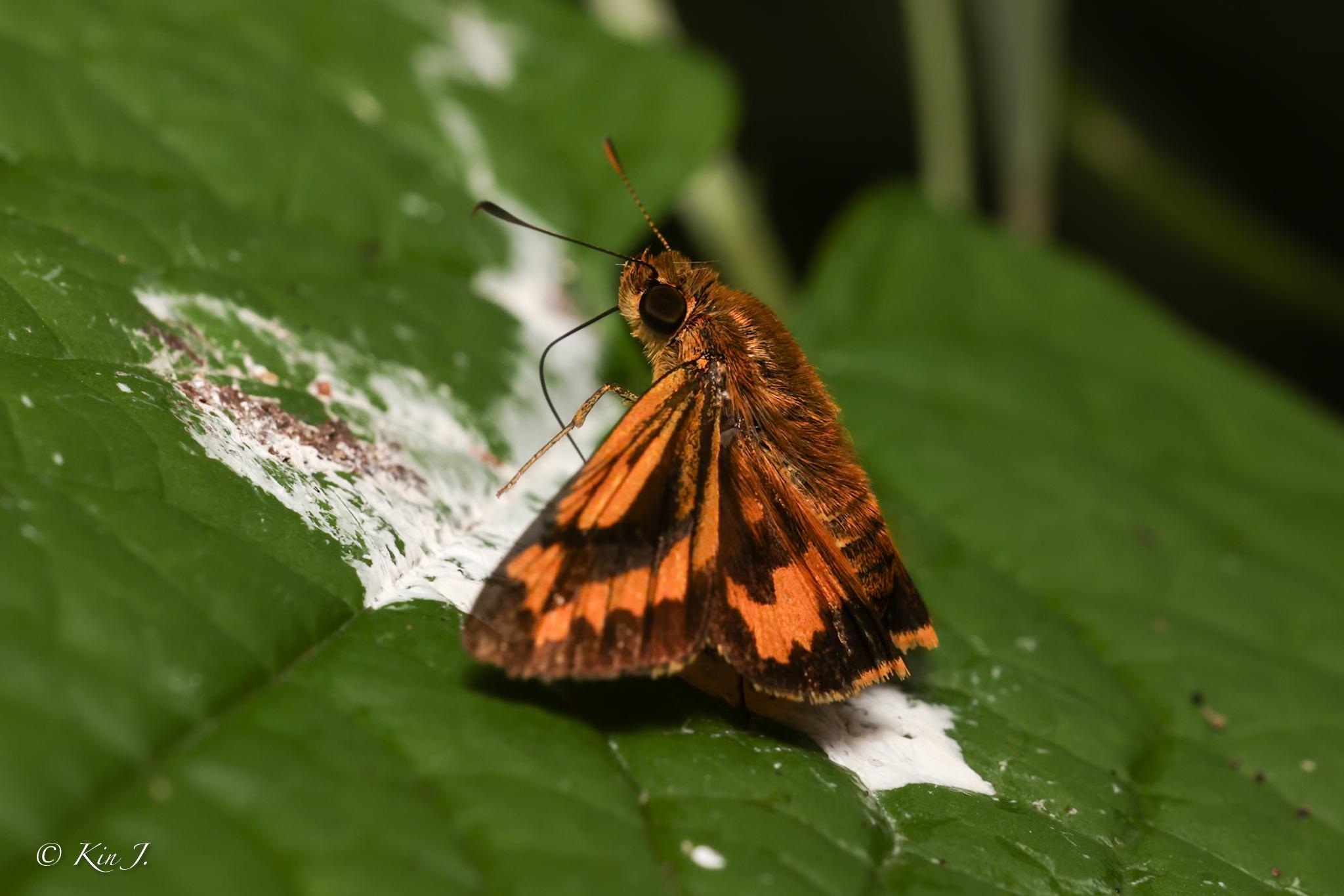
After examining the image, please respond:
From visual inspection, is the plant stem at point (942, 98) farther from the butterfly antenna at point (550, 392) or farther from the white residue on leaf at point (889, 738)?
the white residue on leaf at point (889, 738)

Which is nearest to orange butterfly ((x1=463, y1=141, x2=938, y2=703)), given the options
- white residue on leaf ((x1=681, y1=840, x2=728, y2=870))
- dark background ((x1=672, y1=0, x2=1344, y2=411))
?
white residue on leaf ((x1=681, y1=840, x2=728, y2=870))

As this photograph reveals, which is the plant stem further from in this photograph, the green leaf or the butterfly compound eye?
the butterfly compound eye

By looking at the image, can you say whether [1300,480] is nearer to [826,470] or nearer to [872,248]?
[872,248]

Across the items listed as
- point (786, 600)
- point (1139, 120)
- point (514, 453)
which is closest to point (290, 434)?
point (514, 453)

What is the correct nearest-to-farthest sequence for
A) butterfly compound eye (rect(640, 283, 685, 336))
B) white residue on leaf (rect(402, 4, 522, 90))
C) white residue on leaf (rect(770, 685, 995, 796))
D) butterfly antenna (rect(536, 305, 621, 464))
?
white residue on leaf (rect(770, 685, 995, 796))
butterfly compound eye (rect(640, 283, 685, 336))
butterfly antenna (rect(536, 305, 621, 464))
white residue on leaf (rect(402, 4, 522, 90))

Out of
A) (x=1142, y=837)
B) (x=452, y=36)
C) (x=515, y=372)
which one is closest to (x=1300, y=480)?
(x=1142, y=837)
